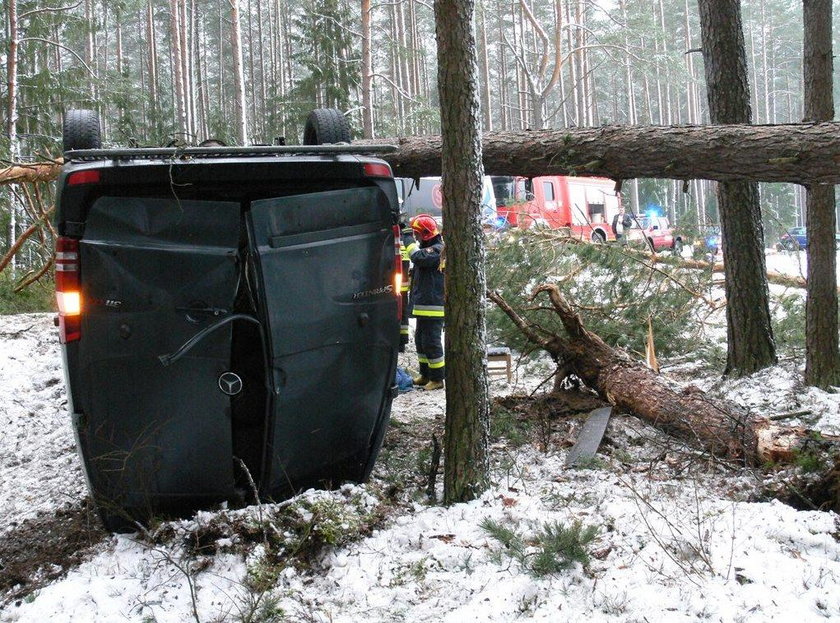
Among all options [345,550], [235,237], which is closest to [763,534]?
[345,550]

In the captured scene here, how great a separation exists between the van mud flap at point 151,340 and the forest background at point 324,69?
63cm

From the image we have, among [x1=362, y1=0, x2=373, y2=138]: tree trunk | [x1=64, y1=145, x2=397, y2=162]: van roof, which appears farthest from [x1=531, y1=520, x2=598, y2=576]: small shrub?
[x1=362, y1=0, x2=373, y2=138]: tree trunk

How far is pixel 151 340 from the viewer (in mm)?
3408

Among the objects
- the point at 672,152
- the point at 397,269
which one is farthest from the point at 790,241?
the point at 397,269

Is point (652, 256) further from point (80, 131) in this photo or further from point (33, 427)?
point (33, 427)

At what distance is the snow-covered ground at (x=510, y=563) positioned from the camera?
2.97 meters

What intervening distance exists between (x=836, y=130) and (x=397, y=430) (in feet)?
11.7

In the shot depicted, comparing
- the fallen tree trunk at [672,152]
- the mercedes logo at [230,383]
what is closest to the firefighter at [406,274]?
the fallen tree trunk at [672,152]

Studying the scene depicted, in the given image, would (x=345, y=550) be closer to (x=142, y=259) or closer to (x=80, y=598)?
(x=80, y=598)

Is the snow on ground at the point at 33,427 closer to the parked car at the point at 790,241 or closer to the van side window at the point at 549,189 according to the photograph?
the parked car at the point at 790,241

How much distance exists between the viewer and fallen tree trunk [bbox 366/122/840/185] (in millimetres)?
4266

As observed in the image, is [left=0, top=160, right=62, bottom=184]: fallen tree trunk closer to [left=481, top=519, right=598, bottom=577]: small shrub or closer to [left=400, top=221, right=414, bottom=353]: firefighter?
[left=400, top=221, right=414, bottom=353]: firefighter

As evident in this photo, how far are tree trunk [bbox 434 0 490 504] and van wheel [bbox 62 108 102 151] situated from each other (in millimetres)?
2239

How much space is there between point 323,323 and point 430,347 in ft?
13.7
